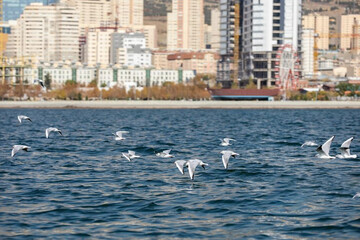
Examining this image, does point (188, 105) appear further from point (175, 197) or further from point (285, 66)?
point (175, 197)

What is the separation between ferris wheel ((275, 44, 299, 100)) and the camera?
18275 centimetres

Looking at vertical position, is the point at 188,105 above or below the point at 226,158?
below

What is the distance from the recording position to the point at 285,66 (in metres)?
184

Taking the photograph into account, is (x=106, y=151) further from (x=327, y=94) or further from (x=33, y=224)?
(x=327, y=94)

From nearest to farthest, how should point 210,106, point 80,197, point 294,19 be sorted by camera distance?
point 80,197 → point 210,106 → point 294,19

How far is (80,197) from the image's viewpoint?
73.6 ft

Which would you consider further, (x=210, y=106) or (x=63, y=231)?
(x=210, y=106)

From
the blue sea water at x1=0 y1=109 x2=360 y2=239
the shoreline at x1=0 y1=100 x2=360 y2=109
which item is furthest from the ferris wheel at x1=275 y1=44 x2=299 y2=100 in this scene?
the blue sea water at x1=0 y1=109 x2=360 y2=239

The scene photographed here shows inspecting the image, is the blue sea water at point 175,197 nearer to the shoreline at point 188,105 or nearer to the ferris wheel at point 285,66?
the shoreline at point 188,105

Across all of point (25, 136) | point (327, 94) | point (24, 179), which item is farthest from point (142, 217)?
point (327, 94)

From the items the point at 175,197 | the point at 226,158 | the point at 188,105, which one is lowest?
the point at 188,105

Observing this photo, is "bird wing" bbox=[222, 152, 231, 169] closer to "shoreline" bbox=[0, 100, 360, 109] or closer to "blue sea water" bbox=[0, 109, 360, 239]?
"blue sea water" bbox=[0, 109, 360, 239]

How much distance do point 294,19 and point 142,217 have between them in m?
174

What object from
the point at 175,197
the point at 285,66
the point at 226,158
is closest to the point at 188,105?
the point at 285,66
